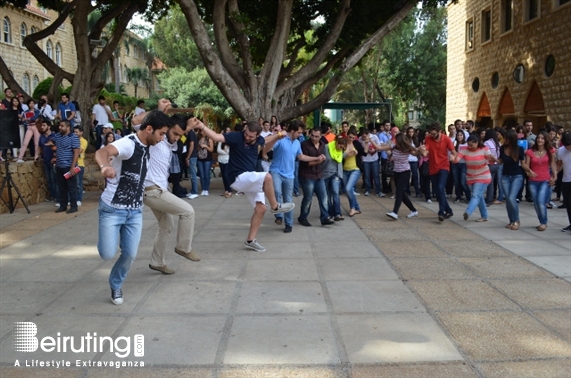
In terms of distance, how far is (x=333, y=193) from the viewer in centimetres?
1018

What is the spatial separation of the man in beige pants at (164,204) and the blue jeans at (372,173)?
8145 mm

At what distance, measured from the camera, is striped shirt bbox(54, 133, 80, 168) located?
11227mm

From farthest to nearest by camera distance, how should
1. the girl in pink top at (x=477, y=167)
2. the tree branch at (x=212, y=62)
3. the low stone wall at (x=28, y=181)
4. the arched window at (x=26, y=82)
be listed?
the arched window at (x=26, y=82), the tree branch at (x=212, y=62), the low stone wall at (x=28, y=181), the girl in pink top at (x=477, y=167)

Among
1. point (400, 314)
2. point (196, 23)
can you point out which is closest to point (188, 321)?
point (400, 314)

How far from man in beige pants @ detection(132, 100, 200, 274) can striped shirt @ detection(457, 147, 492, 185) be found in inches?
208

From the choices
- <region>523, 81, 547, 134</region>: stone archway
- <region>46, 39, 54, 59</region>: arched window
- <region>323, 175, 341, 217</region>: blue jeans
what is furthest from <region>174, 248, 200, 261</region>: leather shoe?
<region>46, 39, 54, 59</region>: arched window

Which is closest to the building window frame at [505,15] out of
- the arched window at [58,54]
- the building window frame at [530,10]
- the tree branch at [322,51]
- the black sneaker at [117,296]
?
the building window frame at [530,10]

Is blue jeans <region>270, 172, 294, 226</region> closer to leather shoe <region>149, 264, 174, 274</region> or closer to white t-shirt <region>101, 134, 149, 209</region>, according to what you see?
leather shoe <region>149, 264, 174, 274</region>

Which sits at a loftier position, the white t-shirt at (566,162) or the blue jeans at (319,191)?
the white t-shirt at (566,162)

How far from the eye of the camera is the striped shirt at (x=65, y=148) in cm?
1123

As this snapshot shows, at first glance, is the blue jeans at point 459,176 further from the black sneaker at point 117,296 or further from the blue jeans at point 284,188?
the black sneaker at point 117,296

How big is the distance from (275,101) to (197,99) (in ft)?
86.9

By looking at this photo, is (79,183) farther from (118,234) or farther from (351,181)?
(118,234)

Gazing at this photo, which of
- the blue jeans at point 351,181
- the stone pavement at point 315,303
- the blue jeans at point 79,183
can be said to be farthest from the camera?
the blue jeans at point 79,183
